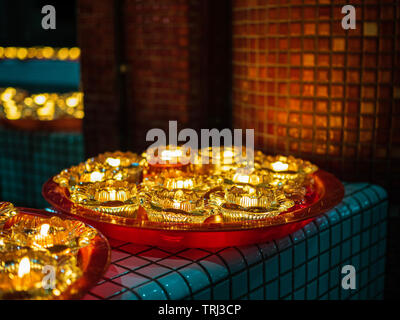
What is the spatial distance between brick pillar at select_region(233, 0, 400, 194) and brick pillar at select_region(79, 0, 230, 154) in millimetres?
666

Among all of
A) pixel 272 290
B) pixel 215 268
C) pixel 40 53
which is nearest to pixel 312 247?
pixel 272 290

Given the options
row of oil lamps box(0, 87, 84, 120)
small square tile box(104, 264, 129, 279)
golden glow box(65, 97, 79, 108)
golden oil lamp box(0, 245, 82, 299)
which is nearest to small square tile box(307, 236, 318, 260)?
small square tile box(104, 264, 129, 279)

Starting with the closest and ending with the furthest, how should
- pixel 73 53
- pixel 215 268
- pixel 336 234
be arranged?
pixel 215 268 < pixel 336 234 < pixel 73 53

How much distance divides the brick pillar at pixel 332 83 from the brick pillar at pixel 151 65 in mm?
666

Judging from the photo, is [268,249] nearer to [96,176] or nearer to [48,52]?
[96,176]

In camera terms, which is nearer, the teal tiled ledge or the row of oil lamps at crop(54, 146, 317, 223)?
the teal tiled ledge

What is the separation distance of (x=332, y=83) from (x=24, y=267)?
2170 mm

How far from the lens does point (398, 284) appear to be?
311 centimetres

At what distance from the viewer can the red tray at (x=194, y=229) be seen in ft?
6.12

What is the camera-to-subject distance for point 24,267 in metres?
1.47

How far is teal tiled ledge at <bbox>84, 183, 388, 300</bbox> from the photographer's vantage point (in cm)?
170

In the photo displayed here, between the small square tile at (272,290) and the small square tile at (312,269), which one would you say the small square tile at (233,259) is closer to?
the small square tile at (272,290)

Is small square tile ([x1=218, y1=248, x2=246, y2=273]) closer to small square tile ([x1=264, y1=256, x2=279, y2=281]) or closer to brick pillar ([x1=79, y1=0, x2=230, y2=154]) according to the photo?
small square tile ([x1=264, y1=256, x2=279, y2=281])

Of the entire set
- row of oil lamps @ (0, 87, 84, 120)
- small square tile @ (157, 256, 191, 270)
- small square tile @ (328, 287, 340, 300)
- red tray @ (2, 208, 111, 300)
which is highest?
row of oil lamps @ (0, 87, 84, 120)
